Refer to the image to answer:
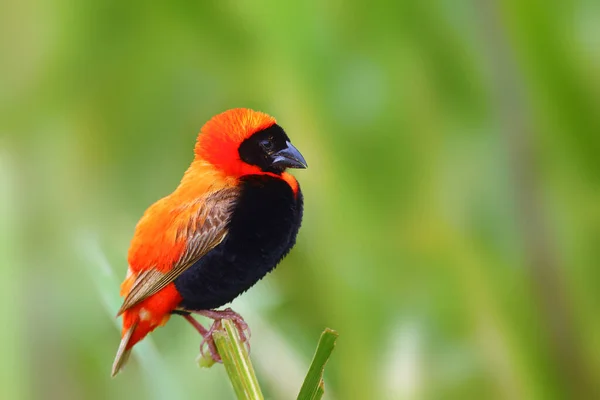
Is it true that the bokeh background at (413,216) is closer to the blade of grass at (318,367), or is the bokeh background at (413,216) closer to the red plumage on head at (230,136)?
the red plumage on head at (230,136)

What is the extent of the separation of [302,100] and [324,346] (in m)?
0.31

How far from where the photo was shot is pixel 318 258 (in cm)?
62

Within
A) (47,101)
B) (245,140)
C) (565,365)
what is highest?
(47,101)

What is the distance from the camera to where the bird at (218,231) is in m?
0.50

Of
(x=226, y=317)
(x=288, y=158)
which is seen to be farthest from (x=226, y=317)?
(x=288, y=158)

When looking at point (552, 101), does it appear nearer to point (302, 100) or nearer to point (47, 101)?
point (302, 100)

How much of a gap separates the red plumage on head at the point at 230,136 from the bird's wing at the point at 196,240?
0.10ft

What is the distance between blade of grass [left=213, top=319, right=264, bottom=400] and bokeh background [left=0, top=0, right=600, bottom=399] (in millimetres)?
131

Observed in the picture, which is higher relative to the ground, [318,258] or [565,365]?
[318,258]

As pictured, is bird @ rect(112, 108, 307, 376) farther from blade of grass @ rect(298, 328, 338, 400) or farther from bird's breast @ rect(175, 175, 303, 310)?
blade of grass @ rect(298, 328, 338, 400)

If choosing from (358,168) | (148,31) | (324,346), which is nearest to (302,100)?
(358,168)

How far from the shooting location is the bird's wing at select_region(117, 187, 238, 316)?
0.49 m

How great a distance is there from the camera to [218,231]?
1.66 feet

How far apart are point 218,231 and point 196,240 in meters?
0.02
